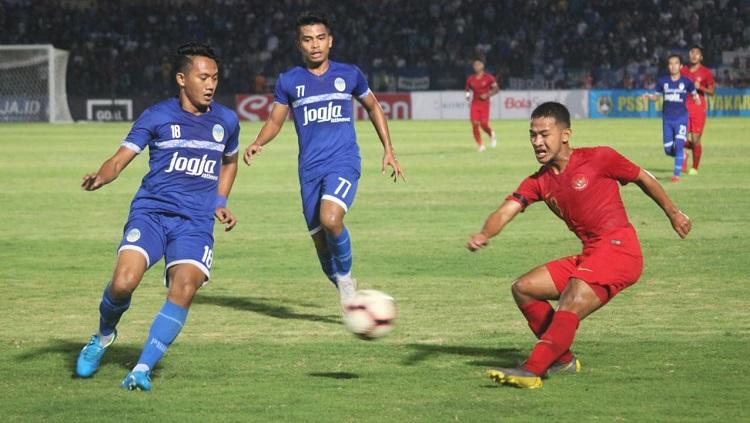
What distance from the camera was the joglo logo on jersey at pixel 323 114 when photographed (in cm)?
1018

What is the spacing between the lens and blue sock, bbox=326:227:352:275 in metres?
9.91

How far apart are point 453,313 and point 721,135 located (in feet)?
90.8

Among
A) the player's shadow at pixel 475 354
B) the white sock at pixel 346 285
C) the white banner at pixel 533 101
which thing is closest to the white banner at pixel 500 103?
the white banner at pixel 533 101

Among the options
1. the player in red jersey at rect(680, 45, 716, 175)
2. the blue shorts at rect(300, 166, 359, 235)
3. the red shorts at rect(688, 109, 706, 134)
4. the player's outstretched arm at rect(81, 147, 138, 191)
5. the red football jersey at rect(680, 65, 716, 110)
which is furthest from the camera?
the red football jersey at rect(680, 65, 716, 110)

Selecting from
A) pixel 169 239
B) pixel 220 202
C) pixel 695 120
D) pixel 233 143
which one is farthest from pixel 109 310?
pixel 695 120

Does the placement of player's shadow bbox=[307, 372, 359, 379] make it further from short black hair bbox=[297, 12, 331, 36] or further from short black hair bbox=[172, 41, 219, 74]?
short black hair bbox=[297, 12, 331, 36]

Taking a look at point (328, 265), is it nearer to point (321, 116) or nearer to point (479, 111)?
point (321, 116)

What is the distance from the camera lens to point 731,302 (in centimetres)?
1041

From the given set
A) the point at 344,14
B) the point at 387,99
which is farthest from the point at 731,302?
the point at 344,14

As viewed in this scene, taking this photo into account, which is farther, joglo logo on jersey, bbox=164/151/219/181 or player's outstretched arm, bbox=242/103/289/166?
player's outstretched arm, bbox=242/103/289/166

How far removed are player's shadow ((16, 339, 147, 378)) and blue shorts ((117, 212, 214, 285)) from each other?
93cm

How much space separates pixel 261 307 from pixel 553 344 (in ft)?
12.9

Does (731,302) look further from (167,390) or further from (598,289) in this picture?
(167,390)

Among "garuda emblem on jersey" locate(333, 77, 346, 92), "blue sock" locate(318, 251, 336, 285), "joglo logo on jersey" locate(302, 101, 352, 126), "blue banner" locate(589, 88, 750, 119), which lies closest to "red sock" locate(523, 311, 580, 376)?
"blue sock" locate(318, 251, 336, 285)
